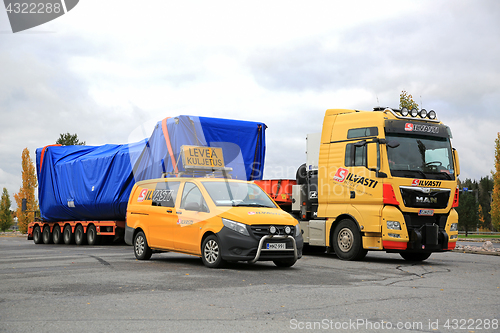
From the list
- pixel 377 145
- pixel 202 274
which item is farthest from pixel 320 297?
pixel 377 145

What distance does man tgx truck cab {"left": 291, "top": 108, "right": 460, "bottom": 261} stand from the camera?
40.5 feet

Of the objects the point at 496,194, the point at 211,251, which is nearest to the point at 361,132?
the point at 211,251

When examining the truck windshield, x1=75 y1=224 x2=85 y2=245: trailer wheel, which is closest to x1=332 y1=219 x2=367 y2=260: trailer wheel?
the truck windshield

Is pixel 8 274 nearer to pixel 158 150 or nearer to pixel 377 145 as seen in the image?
pixel 158 150

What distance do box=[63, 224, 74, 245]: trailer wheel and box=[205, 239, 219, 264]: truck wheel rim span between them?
49.9 feet

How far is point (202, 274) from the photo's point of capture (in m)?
9.70

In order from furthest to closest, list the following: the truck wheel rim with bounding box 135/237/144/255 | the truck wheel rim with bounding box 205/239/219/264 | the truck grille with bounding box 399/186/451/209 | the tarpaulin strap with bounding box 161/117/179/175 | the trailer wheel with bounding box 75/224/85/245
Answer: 1. the trailer wheel with bounding box 75/224/85/245
2. the tarpaulin strap with bounding box 161/117/179/175
3. the truck wheel rim with bounding box 135/237/144/255
4. the truck grille with bounding box 399/186/451/209
5. the truck wheel rim with bounding box 205/239/219/264

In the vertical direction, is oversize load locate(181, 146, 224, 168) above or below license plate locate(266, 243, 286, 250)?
above

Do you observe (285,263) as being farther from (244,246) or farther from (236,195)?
(236,195)

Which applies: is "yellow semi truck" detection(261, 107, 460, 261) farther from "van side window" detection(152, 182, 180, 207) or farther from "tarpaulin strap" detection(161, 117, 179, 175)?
"tarpaulin strap" detection(161, 117, 179, 175)

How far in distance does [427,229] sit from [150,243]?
669 centimetres

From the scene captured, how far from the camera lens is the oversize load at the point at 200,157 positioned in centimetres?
1505

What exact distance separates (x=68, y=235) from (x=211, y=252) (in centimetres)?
1572

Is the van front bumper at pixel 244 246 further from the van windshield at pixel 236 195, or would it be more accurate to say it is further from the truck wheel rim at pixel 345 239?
the truck wheel rim at pixel 345 239
